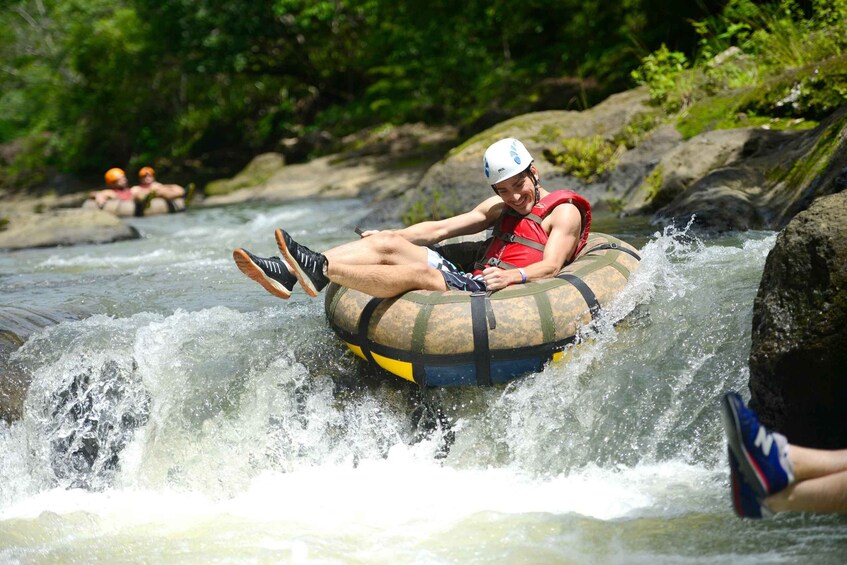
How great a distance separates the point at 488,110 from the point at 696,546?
1268cm

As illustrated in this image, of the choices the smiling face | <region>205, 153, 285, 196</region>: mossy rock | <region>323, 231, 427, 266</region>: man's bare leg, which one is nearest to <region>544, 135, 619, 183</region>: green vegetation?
the smiling face

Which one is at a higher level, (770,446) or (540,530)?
(770,446)

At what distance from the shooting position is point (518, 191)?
513 centimetres

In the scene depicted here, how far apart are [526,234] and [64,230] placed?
27.3 feet

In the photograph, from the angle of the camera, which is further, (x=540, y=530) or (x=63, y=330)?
(x=63, y=330)

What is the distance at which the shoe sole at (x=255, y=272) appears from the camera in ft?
13.7

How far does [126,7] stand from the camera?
71.6 feet

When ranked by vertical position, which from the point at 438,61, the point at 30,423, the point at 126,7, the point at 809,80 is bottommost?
the point at 30,423

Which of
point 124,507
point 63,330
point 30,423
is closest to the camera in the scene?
point 124,507

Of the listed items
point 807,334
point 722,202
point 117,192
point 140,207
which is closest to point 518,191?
point 807,334

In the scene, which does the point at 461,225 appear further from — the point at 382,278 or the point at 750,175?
the point at 750,175

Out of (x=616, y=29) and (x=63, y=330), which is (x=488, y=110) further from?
(x=63, y=330)

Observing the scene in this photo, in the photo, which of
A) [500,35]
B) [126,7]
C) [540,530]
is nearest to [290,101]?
[126,7]

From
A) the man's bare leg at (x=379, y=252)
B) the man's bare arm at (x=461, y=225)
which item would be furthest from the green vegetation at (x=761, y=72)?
the man's bare leg at (x=379, y=252)
